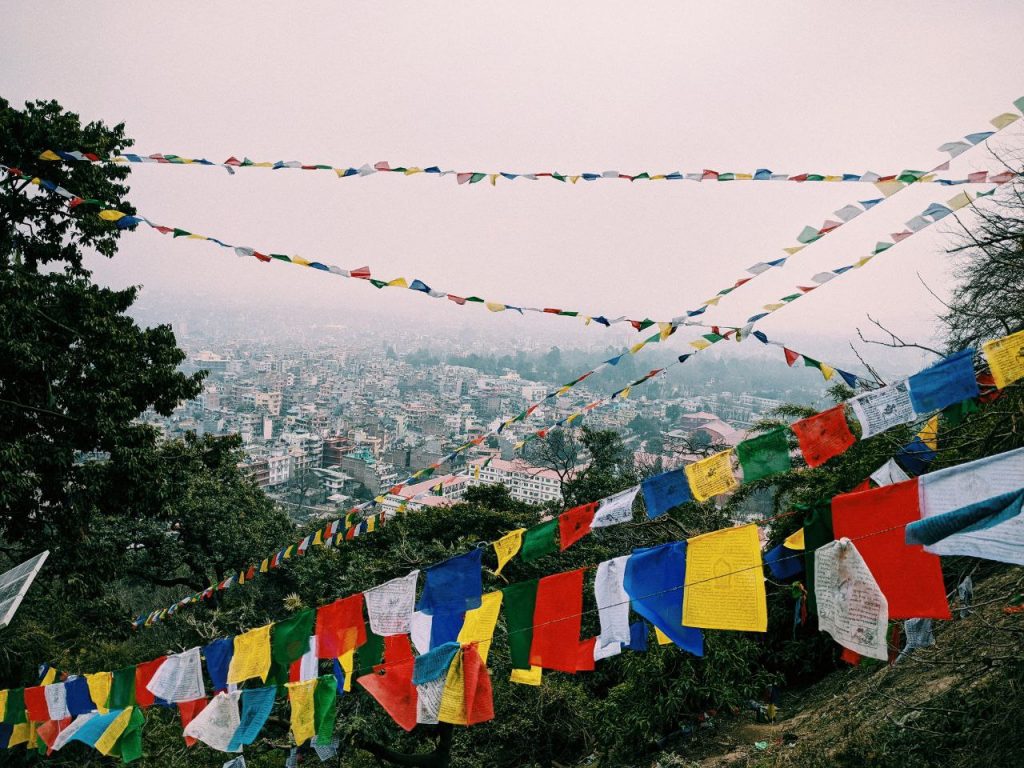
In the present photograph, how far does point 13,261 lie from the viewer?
24.2 ft

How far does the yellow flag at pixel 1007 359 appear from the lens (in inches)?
130

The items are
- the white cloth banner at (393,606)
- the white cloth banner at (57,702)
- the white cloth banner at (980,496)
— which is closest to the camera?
the white cloth banner at (980,496)

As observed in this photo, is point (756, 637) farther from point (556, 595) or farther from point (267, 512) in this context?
point (267, 512)

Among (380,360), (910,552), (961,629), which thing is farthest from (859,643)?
(380,360)

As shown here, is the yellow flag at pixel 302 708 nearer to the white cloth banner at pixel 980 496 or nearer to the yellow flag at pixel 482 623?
the yellow flag at pixel 482 623

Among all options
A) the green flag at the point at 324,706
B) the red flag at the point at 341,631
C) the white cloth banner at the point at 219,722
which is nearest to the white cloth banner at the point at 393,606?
the red flag at the point at 341,631

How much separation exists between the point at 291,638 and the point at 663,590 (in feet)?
10.7

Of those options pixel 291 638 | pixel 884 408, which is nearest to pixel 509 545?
pixel 291 638

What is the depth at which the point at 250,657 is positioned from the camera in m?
5.06

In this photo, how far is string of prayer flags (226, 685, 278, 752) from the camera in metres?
4.75

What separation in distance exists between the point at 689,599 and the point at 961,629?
3754 mm

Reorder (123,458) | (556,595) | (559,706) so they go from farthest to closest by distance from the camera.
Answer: (559,706), (123,458), (556,595)

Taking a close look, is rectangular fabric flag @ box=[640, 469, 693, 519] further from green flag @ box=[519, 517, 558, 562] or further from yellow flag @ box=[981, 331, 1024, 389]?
yellow flag @ box=[981, 331, 1024, 389]

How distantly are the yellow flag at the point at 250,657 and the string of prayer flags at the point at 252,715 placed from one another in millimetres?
191
